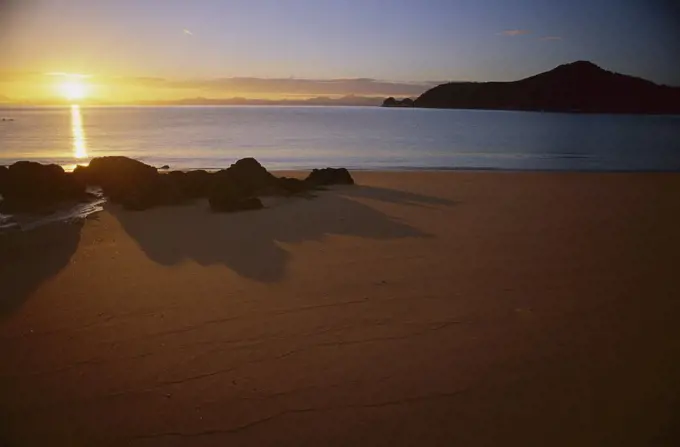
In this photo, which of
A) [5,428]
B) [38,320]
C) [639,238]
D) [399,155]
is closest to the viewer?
[5,428]

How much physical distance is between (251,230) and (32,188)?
14.2 ft

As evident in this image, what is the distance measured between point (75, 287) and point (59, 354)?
1490 mm

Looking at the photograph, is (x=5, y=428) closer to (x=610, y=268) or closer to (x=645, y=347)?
(x=645, y=347)

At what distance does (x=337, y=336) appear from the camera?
155 inches

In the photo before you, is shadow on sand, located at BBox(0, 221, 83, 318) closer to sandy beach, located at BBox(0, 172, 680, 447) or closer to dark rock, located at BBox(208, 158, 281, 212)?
sandy beach, located at BBox(0, 172, 680, 447)

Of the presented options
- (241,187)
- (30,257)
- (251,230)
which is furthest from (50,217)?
(251,230)

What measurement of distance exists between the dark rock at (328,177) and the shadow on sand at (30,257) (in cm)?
564

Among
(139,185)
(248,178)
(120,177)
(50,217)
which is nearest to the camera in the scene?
(50,217)

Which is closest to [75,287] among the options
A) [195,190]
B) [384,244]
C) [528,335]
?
[384,244]

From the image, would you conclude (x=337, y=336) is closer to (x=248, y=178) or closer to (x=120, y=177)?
(x=248, y=178)

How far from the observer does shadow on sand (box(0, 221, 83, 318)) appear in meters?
4.79

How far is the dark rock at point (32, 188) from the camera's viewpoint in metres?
8.84

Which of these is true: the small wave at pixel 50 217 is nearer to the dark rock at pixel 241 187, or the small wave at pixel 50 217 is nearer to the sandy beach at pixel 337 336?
the sandy beach at pixel 337 336

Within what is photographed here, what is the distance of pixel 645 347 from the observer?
12.3ft
